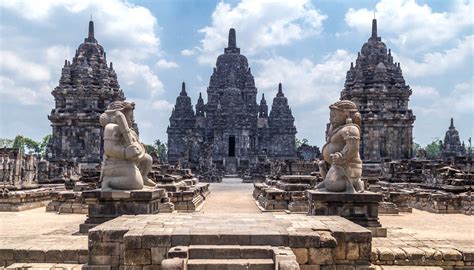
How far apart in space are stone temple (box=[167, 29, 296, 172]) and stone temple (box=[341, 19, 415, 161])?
15.7 m

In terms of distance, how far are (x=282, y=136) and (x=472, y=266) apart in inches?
1986

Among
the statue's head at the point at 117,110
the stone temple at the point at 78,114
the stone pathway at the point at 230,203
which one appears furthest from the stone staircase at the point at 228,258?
the stone temple at the point at 78,114

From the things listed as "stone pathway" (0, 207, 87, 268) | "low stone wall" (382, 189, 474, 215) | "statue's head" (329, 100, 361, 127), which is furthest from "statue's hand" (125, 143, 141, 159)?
"low stone wall" (382, 189, 474, 215)

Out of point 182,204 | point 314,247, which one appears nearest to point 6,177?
point 182,204

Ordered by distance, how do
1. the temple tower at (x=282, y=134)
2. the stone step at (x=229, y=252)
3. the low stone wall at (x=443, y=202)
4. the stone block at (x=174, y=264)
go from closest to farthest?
the stone block at (x=174, y=264), the stone step at (x=229, y=252), the low stone wall at (x=443, y=202), the temple tower at (x=282, y=134)

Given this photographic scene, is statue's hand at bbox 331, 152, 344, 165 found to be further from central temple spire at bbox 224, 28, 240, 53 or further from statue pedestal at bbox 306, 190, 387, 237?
central temple spire at bbox 224, 28, 240, 53

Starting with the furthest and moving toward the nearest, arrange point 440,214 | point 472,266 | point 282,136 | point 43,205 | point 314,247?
point 282,136
point 43,205
point 440,214
point 472,266
point 314,247

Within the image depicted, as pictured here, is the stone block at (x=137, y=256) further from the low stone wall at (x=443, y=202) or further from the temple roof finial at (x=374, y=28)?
the temple roof finial at (x=374, y=28)

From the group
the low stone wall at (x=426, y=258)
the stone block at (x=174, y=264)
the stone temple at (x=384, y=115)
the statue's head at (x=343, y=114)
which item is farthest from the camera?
the stone temple at (x=384, y=115)

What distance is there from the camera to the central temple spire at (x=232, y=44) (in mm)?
61438

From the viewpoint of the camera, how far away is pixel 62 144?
3638 centimetres

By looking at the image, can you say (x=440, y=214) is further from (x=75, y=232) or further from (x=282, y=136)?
(x=282, y=136)

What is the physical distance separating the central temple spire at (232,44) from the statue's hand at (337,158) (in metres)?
54.5

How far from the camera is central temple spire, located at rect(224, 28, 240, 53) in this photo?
202ft
